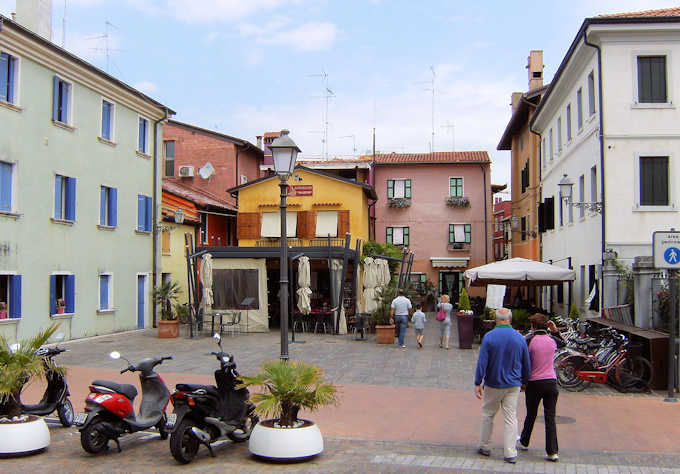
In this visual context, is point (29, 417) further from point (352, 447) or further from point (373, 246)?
point (373, 246)

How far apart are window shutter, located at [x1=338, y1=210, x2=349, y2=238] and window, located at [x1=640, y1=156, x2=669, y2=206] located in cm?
1701

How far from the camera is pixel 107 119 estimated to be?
74.8 feet

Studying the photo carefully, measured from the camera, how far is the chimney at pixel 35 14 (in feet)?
68.7

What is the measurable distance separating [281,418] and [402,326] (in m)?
11.6

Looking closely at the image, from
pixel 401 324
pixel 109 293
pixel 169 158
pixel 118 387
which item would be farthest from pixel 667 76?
pixel 169 158

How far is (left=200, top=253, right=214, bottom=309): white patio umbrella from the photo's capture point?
70.4ft

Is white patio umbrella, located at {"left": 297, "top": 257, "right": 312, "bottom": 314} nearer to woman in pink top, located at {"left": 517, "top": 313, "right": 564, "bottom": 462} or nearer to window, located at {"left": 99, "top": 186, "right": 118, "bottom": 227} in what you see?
window, located at {"left": 99, "top": 186, "right": 118, "bottom": 227}

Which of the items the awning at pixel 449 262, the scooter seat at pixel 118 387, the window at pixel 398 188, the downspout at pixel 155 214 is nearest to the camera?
the scooter seat at pixel 118 387

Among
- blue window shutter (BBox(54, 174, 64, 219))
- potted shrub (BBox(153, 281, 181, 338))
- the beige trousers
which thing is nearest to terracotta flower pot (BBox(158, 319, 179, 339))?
potted shrub (BBox(153, 281, 181, 338))

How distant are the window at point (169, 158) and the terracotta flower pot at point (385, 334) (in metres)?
21.7

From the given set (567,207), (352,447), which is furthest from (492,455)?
(567,207)

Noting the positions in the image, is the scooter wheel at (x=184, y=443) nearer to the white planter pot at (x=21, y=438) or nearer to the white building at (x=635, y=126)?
the white planter pot at (x=21, y=438)

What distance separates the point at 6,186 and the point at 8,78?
2807 mm

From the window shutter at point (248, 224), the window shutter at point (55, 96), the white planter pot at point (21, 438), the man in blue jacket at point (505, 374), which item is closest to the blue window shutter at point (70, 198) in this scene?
the window shutter at point (55, 96)
